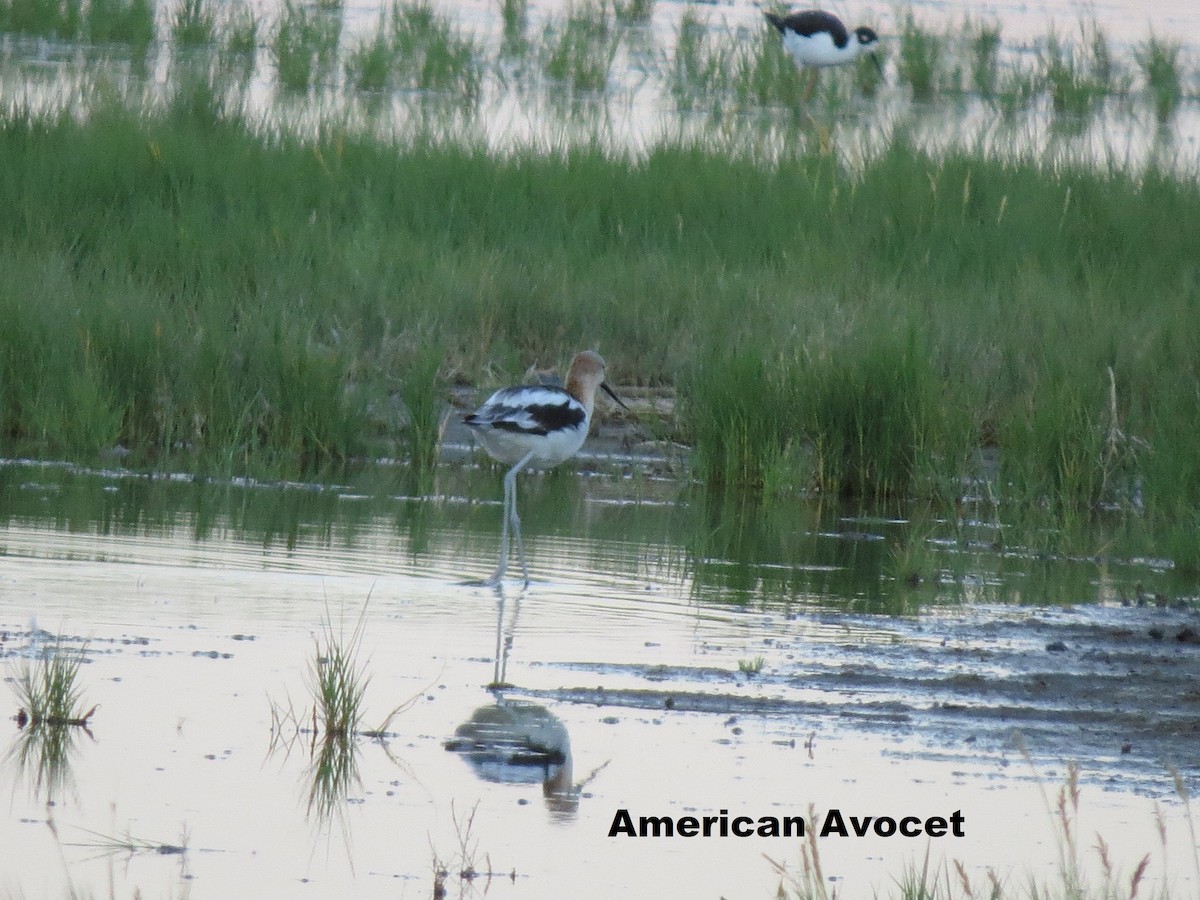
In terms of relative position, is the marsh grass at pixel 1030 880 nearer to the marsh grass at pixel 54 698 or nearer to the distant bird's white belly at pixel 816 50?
the marsh grass at pixel 54 698

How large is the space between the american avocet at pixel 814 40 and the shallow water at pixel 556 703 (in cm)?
1309

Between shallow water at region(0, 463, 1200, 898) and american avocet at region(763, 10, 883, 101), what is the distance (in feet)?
42.9

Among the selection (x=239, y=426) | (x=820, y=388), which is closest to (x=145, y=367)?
(x=239, y=426)

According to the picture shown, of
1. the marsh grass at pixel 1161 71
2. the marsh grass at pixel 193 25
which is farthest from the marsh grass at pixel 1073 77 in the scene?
the marsh grass at pixel 193 25

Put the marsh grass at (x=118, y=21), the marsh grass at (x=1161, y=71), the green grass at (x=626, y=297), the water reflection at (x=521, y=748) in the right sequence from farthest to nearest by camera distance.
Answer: the marsh grass at (x=1161, y=71) → the marsh grass at (x=118, y=21) → the green grass at (x=626, y=297) → the water reflection at (x=521, y=748)

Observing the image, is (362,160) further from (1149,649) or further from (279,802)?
(279,802)

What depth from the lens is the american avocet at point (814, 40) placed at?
2081 cm

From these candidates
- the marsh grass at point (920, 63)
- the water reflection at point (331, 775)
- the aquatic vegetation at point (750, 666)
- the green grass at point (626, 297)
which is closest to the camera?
the water reflection at point (331, 775)

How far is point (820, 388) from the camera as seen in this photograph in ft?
33.6

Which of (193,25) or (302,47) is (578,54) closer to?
(302,47)

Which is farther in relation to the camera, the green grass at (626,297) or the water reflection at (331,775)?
the green grass at (626,297)

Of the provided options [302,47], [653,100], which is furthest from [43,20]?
[653,100]

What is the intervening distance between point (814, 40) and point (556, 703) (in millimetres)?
16317

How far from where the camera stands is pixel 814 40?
2081 cm
